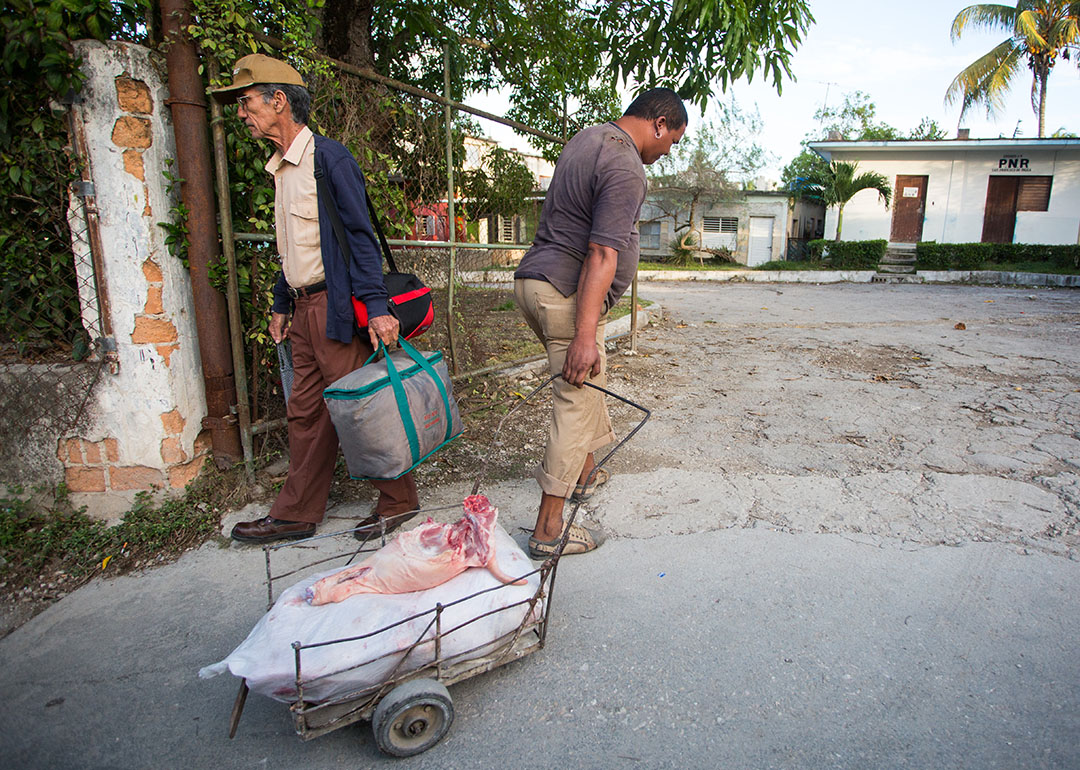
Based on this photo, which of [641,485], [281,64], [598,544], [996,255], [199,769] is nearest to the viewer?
[199,769]

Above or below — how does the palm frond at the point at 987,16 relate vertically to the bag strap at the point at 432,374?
above

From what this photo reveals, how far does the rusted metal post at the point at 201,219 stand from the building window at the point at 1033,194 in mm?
25940

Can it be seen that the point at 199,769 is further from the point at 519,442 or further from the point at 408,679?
the point at 519,442

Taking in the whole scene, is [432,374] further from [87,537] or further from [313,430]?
[87,537]

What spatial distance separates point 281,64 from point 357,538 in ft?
6.89

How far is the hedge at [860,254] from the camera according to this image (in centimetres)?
2080

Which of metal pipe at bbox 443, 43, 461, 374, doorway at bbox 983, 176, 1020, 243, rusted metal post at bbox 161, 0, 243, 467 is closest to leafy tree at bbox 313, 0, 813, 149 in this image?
metal pipe at bbox 443, 43, 461, 374

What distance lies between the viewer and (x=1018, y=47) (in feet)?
73.5

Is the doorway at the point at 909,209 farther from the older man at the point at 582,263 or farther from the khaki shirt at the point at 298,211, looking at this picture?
the khaki shirt at the point at 298,211

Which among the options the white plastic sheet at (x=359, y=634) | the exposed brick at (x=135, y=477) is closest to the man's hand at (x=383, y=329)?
the white plastic sheet at (x=359, y=634)

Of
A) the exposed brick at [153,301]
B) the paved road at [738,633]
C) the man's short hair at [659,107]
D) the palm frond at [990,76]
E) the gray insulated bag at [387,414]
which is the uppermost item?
the palm frond at [990,76]

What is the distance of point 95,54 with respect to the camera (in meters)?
2.79

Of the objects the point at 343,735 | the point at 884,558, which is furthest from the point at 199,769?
the point at 884,558

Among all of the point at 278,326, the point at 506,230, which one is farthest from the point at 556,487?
the point at 506,230
